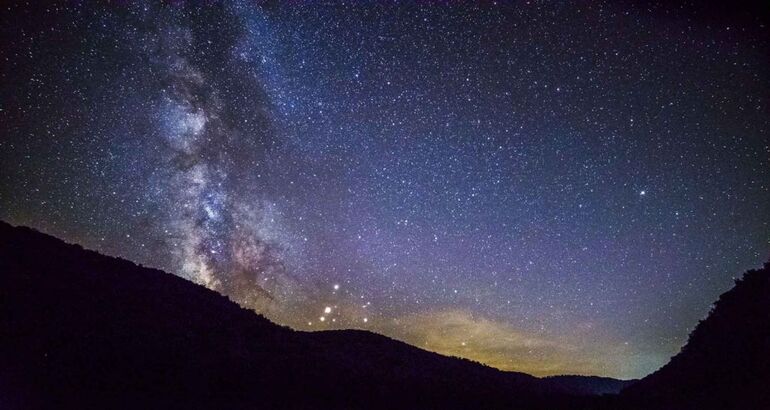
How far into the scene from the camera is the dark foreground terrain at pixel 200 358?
14258 millimetres

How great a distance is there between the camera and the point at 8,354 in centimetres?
1361

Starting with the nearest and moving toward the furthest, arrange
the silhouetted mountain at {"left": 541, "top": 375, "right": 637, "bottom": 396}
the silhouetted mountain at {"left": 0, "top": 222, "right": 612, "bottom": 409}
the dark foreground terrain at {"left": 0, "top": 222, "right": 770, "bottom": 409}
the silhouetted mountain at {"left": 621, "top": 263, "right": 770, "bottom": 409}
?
the silhouetted mountain at {"left": 621, "top": 263, "right": 770, "bottom": 409}, the dark foreground terrain at {"left": 0, "top": 222, "right": 770, "bottom": 409}, the silhouetted mountain at {"left": 0, "top": 222, "right": 612, "bottom": 409}, the silhouetted mountain at {"left": 541, "top": 375, "right": 637, "bottom": 396}

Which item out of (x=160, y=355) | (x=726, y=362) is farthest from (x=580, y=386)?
(x=160, y=355)

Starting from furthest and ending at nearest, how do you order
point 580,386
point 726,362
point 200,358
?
point 580,386 → point 200,358 → point 726,362

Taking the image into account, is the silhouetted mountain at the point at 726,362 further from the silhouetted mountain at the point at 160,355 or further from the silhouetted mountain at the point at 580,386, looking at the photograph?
the silhouetted mountain at the point at 580,386

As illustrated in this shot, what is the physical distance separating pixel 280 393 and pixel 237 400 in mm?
2487

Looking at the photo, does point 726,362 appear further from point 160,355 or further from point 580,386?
point 580,386

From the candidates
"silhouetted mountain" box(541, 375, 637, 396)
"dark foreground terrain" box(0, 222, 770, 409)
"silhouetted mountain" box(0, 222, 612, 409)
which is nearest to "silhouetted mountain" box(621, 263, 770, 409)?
"dark foreground terrain" box(0, 222, 770, 409)

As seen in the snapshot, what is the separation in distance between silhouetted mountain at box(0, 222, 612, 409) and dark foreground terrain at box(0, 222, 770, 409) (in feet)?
0.22

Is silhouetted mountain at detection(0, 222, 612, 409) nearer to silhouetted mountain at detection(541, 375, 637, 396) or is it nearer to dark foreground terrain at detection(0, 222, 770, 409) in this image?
dark foreground terrain at detection(0, 222, 770, 409)

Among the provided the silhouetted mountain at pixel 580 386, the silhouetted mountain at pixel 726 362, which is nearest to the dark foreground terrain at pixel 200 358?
the silhouetted mountain at pixel 726 362

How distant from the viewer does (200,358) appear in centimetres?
1866

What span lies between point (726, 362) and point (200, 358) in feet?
72.0

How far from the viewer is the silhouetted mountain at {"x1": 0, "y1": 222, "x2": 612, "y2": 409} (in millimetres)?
14367
